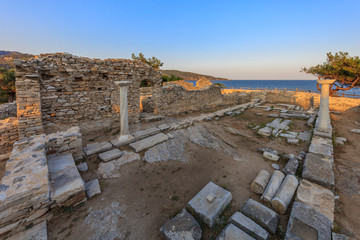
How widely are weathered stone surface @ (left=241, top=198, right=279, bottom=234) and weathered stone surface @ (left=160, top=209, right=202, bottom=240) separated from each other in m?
1.18

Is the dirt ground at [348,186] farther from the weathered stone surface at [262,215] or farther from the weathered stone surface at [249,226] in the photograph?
the weathered stone surface at [249,226]

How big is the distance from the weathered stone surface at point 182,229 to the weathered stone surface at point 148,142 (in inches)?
136

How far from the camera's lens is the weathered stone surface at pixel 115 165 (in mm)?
4582

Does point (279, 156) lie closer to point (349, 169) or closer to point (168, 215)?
point (349, 169)

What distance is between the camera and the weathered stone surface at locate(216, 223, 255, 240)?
261 centimetres

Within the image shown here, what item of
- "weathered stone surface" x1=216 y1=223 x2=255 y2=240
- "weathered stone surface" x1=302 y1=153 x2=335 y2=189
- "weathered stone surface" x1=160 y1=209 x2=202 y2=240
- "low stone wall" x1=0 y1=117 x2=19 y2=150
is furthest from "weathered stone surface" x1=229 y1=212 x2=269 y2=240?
"low stone wall" x1=0 y1=117 x2=19 y2=150

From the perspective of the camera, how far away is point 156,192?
12.9 feet

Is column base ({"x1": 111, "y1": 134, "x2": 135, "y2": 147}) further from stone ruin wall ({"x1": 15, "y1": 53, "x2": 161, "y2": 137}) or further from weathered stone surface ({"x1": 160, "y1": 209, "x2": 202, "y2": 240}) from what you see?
weathered stone surface ({"x1": 160, "y1": 209, "x2": 202, "y2": 240})

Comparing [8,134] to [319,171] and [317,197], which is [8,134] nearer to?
[317,197]

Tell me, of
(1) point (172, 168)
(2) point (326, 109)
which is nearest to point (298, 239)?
(1) point (172, 168)

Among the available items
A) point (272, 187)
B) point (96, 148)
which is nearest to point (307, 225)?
point (272, 187)

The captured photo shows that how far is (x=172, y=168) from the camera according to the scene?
5.02 m

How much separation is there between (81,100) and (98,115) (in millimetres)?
1144

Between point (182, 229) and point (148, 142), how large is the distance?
4.08 m
